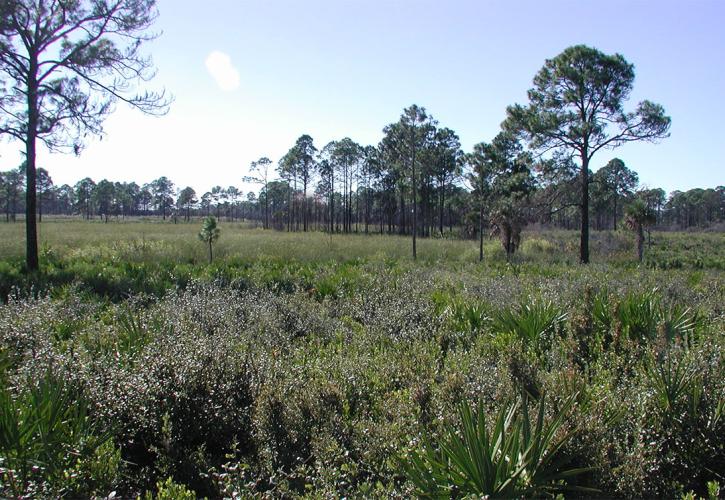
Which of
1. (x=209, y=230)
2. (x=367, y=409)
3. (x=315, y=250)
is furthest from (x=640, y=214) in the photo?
(x=367, y=409)

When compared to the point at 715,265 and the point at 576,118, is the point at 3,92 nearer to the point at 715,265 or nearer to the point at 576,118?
the point at 576,118

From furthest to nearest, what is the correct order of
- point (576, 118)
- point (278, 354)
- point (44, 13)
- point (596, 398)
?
point (576, 118) < point (44, 13) < point (278, 354) < point (596, 398)

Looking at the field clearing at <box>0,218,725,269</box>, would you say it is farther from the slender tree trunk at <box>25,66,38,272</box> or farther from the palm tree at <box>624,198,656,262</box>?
the slender tree trunk at <box>25,66,38,272</box>

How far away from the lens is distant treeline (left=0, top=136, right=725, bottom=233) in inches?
1083

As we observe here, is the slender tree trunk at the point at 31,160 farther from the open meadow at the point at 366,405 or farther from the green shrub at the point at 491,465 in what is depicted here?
the green shrub at the point at 491,465

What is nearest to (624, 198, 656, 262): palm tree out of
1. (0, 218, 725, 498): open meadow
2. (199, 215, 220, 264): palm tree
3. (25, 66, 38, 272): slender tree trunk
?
(199, 215, 220, 264): palm tree

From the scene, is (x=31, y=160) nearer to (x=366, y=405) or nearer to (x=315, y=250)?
(x=315, y=250)

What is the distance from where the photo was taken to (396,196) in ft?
232

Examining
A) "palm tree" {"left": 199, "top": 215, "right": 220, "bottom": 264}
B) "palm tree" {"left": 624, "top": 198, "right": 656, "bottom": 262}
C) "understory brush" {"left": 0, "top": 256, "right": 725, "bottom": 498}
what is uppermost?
"palm tree" {"left": 624, "top": 198, "right": 656, "bottom": 262}

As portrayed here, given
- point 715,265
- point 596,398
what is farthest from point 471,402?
point 715,265

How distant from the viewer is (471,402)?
3.85 meters

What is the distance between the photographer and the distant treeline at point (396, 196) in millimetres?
27516

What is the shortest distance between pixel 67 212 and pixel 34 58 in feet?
471

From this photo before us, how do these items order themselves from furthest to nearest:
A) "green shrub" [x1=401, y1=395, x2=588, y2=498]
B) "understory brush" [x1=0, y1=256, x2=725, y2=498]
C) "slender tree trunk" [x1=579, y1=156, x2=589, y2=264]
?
"slender tree trunk" [x1=579, y1=156, x2=589, y2=264] < "understory brush" [x1=0, y1=256, x2=725, y2=498] < "green shrub" [x1=401, y1=395, x2=588, y2=498]
